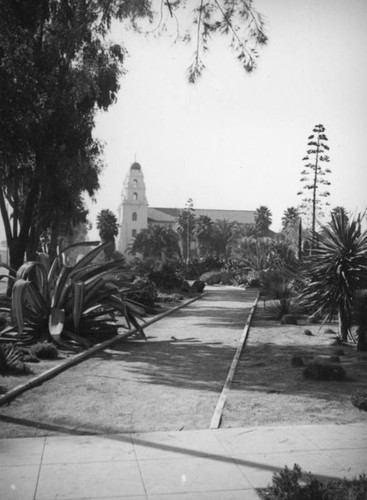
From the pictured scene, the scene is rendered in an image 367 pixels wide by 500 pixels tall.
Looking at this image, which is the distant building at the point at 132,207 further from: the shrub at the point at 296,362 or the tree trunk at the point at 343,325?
the shrub at the point at 296,362

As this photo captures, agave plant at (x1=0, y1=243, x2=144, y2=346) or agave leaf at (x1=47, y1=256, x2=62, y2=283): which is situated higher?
agave leaf at (x1=47, y1=256, x2=62, y2=283)

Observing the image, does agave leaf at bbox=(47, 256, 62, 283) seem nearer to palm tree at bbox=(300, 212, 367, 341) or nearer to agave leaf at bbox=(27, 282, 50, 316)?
agave leaf at bbox=(27, 282, 50, 316)

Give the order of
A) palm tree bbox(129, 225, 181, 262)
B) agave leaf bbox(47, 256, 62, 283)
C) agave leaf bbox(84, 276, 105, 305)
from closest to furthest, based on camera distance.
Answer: agave leaf bbox(84, 276, 105, 305), agave leaf bbox(47, 256, 62, 283), palm tree bbox(129, 225, 181, 262)

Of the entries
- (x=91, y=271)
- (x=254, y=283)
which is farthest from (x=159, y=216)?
(x=91, y=271)

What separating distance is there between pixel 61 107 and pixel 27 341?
696 centimetres

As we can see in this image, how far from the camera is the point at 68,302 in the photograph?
1062cm

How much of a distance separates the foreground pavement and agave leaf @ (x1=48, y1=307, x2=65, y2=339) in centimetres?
482

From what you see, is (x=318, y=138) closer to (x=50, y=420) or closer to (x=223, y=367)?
(x=223, y=367)

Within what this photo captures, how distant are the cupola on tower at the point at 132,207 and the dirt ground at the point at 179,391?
109954mm

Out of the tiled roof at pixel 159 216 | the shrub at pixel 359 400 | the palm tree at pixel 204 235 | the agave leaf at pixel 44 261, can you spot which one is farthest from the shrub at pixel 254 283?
the tiled roof at pixel 159 216

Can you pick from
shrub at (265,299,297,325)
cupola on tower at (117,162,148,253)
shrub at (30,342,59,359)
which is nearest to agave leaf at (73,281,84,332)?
shrub at (30,342,59,359)

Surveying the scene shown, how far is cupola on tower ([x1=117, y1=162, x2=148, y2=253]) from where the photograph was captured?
12031 cm

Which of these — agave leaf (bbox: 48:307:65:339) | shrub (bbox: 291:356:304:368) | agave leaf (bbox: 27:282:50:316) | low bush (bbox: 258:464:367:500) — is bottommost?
shrub (bbox: 291:356:304:368)

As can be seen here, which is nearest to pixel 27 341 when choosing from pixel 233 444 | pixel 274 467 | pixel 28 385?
pixel 28 385
